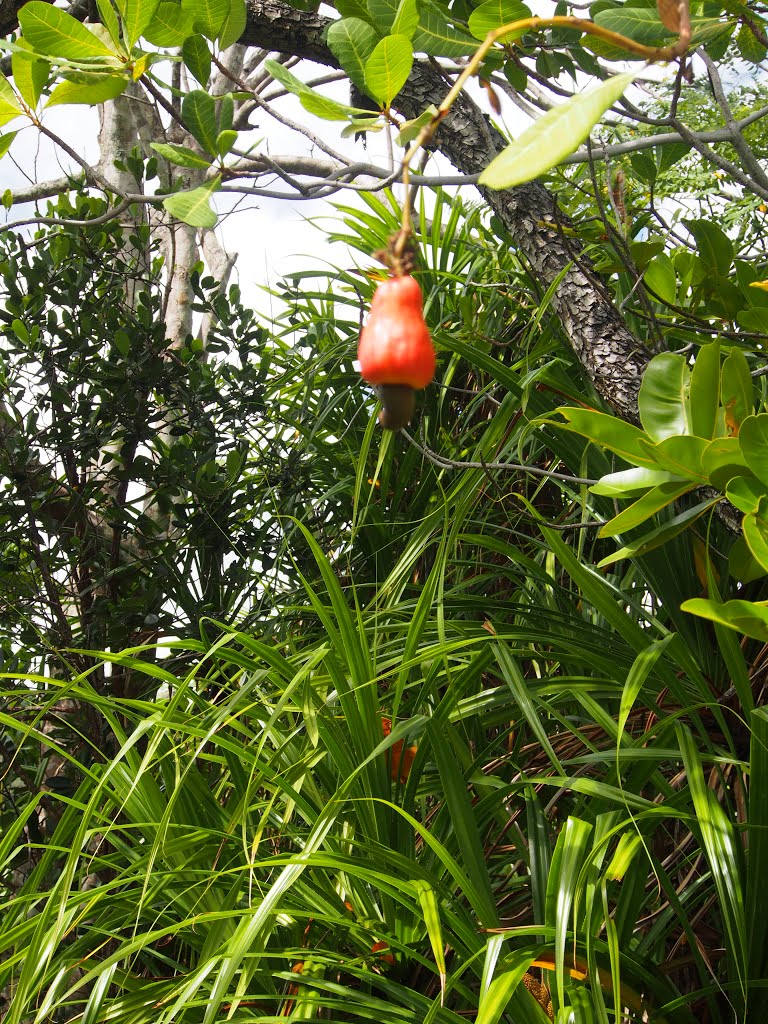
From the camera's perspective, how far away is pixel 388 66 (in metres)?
0.49

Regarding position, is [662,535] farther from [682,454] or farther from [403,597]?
[403,597]

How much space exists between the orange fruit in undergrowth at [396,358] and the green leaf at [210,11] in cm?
38

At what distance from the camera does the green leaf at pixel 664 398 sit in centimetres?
76

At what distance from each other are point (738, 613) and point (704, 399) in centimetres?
19

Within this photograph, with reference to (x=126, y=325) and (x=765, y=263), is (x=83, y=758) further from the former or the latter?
(x=765, y=263)

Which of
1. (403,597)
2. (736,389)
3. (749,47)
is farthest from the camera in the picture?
(403,597)

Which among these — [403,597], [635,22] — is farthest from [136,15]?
[403,597]

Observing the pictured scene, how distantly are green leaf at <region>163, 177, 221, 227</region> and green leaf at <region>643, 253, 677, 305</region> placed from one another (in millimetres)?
680

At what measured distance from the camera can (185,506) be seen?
1638mm

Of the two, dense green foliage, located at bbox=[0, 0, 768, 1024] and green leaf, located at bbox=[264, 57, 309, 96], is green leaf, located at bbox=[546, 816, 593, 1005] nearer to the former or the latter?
dense green foliage, located at bbox=[0, 0, 768, 1024]

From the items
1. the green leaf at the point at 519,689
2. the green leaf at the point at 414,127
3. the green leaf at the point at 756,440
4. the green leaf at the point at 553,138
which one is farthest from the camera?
the green leaf at the point at 519,689

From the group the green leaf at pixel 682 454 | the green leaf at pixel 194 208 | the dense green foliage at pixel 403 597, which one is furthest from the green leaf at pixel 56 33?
the green leaf at pixel 682 454

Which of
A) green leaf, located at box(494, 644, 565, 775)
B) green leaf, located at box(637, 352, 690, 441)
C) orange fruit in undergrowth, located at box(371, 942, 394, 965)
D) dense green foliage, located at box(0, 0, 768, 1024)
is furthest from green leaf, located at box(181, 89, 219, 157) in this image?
orange fruit in undergrowth, located at box(371, 942, 394, 965)

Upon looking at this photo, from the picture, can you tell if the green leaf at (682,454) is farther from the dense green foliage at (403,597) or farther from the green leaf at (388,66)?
the green leaf at (388,66)
